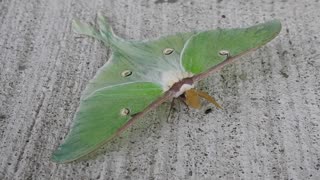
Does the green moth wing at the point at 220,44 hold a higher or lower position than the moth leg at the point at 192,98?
higher

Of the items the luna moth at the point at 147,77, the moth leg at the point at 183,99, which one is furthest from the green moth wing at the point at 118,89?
the moth leg at the point at 183,99

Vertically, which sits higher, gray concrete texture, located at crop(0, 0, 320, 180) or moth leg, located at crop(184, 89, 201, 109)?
moth leg, located at crop(184, 89, 201, 109)

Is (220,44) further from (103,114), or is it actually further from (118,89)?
(103,114)

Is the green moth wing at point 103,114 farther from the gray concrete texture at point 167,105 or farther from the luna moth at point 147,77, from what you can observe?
the gray concrete texture at point 167,105

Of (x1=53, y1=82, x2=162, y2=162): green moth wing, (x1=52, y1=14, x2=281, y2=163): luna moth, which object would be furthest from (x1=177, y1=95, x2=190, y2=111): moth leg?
(x1=53, y1=82, x2=162, y2=162): green moth wing

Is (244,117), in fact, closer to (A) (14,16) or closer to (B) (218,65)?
(B) (218,65)

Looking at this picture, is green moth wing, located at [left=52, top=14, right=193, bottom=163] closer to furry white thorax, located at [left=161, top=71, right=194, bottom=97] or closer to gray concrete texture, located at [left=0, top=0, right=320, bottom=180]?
furry white thorax, located at [left=161, top=71, right=194, bottom=97]

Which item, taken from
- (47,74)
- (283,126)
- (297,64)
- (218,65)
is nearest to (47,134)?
(47,74)
